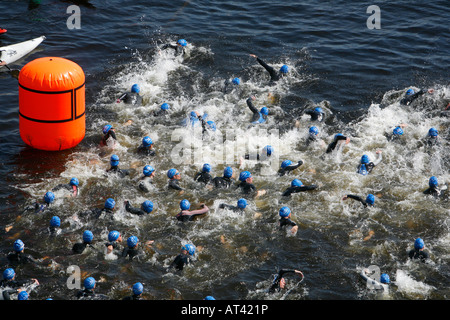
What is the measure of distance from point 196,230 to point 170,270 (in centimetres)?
145

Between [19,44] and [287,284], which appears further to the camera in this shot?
[19,44]

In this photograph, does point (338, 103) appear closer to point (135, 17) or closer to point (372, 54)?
point (372, 54)

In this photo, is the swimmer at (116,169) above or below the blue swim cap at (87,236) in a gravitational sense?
above

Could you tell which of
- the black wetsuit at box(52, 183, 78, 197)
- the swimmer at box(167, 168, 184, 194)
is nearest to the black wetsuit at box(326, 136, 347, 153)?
the swimmer at box(167, 168, 184, 194)

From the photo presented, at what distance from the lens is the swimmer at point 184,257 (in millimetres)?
11344

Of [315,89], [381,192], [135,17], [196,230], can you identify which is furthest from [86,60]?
[381,192]

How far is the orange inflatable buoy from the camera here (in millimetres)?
13039

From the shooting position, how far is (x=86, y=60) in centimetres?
2072

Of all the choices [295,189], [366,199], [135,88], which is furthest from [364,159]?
[135,88]

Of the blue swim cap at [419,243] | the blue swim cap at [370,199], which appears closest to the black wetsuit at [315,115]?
the blue swim cap at [370,199]

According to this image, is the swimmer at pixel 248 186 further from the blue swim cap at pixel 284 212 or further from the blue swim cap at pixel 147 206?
the blue swim cap at pixel 147 206

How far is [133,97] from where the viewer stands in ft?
58.1

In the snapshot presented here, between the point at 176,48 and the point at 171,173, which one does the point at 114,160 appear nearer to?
the point at 171,173

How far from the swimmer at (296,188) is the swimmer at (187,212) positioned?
2.38 meters
